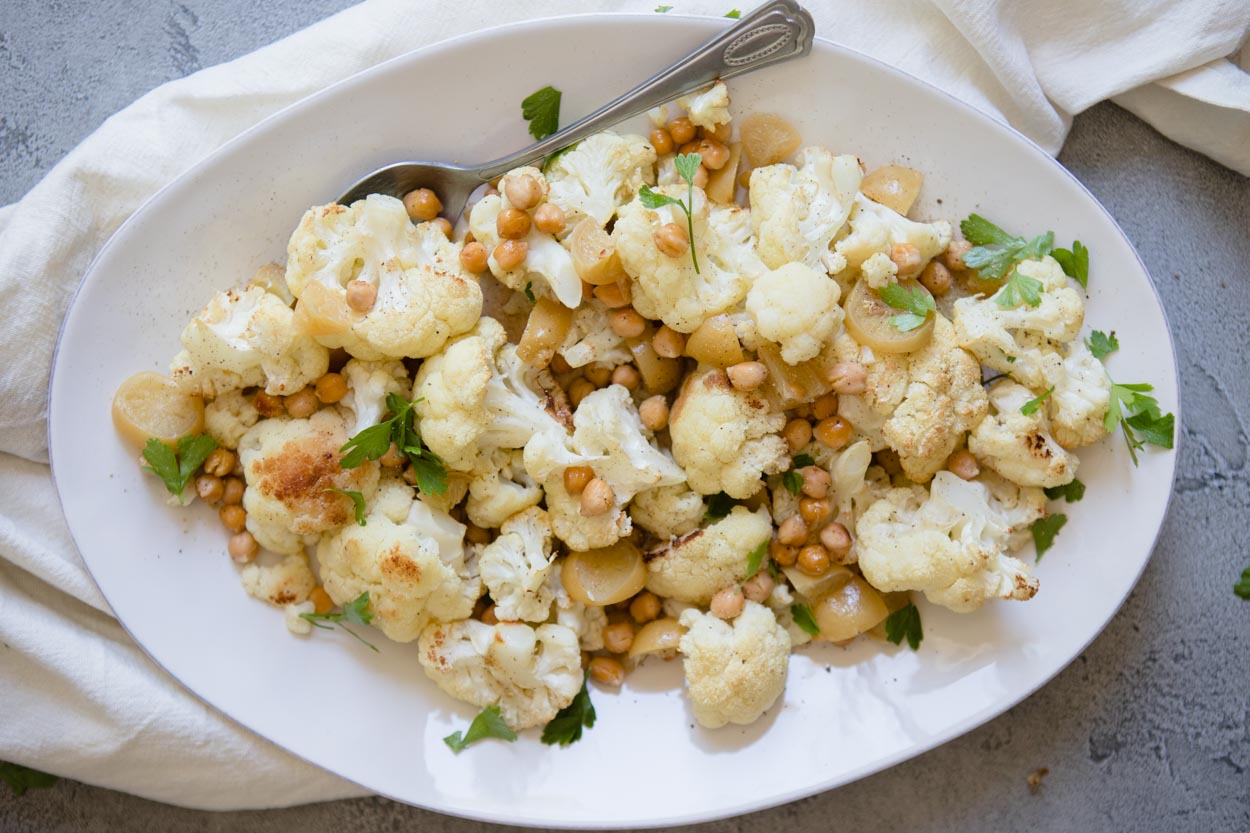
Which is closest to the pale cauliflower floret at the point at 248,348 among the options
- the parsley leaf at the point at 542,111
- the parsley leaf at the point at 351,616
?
the parsley leaf at the point at 351,616

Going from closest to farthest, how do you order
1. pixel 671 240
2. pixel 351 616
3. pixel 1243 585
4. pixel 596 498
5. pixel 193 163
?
pixel 671 240 < pixel 596 498 < pixel 351 616 < pixel 193 163 < pixel 1243 585

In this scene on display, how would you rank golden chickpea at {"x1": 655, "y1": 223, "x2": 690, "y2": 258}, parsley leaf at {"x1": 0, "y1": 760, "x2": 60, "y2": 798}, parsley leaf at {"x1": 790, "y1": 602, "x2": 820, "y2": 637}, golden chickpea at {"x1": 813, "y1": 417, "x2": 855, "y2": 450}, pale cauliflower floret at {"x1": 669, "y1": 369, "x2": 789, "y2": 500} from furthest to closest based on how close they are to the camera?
parsley leaf at {"x1": 0, "y1": 760, "x2": 60, "y2": 798}, parsley leaf at {"x1": 790, "y1": 602, "x2": 820, "y2": 637}, golden chickpea at {"x1": 813, "y1": 417, "x2": 855, "y2": 450}, pale cauliflower floret at {"x1": 669, "y1": 369, "x2": 789, "y2": 500}, golden chickpea at {"x1": 655, "y1": 223, "x2": 690, "y2": 258}

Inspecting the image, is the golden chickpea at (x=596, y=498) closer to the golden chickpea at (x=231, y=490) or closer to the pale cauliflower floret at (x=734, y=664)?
the pale cauliflower floret at (x=734, y=664)

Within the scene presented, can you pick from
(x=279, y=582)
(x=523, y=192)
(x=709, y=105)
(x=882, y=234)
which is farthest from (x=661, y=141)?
(x=279, y=582)

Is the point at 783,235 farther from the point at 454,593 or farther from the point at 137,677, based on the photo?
the point at 137,677

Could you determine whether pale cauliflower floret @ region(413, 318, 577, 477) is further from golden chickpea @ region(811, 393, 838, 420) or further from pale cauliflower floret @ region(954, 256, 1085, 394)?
pale cauliflower floret @ region(954, 256, 1085, 394)

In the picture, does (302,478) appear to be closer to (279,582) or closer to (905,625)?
(279,582)

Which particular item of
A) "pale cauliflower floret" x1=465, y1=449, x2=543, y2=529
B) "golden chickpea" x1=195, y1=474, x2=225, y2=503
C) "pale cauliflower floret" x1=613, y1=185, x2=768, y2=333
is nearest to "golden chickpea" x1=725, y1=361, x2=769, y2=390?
"pale cauliflower floret" x1=613, y1=185, x2=768, y2=333
